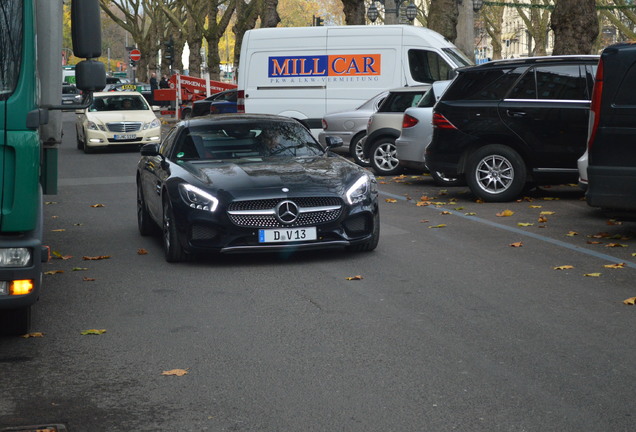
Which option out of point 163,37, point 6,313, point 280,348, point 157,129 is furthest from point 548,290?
point 163,37

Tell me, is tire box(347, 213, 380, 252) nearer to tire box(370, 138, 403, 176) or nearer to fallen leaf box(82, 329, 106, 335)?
fallen leaf box(82, 329, 106, 335)

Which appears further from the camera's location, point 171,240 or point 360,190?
point 360,190

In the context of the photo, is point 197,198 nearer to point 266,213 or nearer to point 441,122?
point 266,213

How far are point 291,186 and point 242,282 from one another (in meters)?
1.15

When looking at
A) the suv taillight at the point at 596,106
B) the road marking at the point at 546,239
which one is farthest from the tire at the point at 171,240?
the suv taillight at the point at 596,106

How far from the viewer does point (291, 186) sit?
10008 mm

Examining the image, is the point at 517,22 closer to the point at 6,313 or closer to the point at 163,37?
the point at 163,37

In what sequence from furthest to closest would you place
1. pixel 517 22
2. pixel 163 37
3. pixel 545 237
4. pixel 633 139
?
pixel 517 22
pixel 163 37
pixel 545 237
pixel 633 139

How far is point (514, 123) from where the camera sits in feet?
49.4

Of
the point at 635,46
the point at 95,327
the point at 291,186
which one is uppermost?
the point at 635,46

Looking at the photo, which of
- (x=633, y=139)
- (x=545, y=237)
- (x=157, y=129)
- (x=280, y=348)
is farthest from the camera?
(x=157, y=129)

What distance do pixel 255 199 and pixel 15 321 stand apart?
9.95 ft

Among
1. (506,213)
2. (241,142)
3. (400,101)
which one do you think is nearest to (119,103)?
(400,101)

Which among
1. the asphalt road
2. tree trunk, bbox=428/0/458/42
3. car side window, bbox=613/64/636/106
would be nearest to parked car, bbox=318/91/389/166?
the asphalt road
